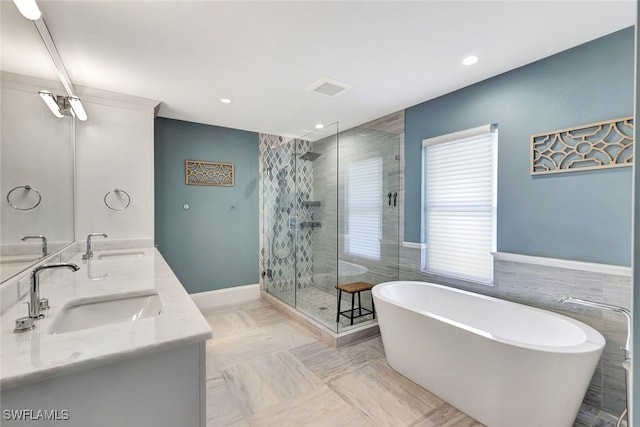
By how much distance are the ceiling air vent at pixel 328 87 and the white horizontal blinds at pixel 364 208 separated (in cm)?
108

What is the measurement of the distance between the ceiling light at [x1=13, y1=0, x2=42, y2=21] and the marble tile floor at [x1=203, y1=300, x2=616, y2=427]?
2.57 meters

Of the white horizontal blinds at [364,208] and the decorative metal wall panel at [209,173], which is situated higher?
the decorative metal wall panel at [209,173]

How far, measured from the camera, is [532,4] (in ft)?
5.22

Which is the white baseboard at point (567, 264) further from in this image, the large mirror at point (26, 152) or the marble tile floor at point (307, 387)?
the large mirror at point (26, 152)

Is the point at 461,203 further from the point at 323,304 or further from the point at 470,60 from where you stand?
the point at 323,304

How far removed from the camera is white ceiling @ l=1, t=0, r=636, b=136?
1.61 metres

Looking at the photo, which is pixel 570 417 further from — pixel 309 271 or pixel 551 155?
pixel 309 271

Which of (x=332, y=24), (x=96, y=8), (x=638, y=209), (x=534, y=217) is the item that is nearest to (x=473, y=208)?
(x=534, y=217)

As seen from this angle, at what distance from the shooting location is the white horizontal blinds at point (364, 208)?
3.53m

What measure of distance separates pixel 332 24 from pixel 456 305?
251 centimetres

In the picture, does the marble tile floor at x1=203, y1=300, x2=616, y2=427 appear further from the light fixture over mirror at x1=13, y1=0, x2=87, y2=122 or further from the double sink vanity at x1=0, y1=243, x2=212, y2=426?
the light fixture over mirror at x1=13, y1=0, x2=87, y2=122

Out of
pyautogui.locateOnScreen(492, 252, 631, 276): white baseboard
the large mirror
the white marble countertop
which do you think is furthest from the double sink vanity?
pyautogui.locateOnScreen(492, 252, 631, 276): white baseboard

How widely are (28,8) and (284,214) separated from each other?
3.18 m

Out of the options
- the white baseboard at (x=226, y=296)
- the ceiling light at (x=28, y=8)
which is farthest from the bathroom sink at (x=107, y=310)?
the white baseboard at (x=226, y=296)
